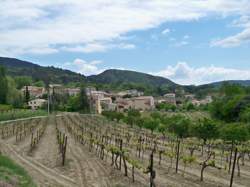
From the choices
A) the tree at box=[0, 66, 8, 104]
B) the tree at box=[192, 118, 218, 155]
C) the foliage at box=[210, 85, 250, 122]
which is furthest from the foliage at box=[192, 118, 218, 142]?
the tree at box=[0, 66, 8, 104]

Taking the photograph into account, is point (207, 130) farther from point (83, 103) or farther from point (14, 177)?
point (83, 103)

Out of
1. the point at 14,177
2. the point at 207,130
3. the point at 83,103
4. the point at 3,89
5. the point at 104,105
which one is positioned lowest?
the point at 104,105

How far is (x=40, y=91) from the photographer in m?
186

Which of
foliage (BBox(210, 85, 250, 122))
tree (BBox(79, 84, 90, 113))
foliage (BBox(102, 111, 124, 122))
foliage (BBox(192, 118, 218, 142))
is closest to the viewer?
foliage (BBox(192, 118, 218, 142))

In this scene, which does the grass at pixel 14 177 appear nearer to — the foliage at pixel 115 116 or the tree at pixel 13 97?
the foliage at pixel 115 116

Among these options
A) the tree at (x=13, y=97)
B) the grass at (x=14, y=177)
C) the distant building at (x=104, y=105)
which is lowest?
the distant building at (x=104, y=105)

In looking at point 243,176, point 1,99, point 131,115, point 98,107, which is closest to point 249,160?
point 243,176

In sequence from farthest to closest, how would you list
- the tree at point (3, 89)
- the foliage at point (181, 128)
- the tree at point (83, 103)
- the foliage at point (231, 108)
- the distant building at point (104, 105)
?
1. the distant building at point (104, 105)
2. the tree at point (83, 103)
3. the tree at point (3, 89)
4. the foliage at point (231, 108)
5. the foliage at point (181, 128)

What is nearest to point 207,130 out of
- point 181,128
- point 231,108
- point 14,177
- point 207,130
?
point 207,130

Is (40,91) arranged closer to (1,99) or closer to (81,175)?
(1,99)

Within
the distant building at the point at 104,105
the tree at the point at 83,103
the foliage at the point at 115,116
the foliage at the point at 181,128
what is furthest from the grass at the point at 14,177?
the distant building at the point at 104,105

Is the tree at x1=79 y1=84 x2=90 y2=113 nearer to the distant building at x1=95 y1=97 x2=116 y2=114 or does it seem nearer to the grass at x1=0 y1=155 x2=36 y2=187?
the distant building at x1=95 y1=97 x2=116 y2=114

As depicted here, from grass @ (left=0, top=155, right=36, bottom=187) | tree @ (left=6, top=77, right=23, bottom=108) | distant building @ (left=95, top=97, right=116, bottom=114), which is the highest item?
tree @ (left=6, top=77, right=23, bottom=108)

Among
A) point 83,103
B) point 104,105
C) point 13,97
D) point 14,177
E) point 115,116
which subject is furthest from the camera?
point 104,105
